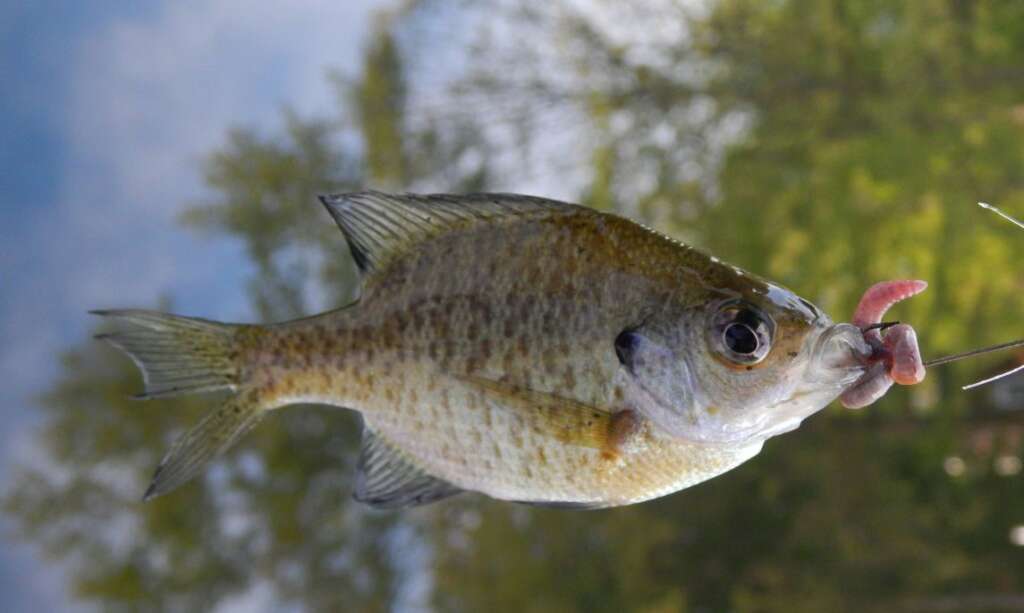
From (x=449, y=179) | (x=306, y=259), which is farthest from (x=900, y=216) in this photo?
(x=306, y=259)

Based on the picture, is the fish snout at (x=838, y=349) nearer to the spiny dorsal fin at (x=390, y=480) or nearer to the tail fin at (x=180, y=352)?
the spiny dorsal fin at (x=390, y=480)

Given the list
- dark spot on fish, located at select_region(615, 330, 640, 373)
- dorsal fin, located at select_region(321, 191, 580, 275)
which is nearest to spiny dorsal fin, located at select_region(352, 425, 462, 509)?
dorsal fin, located at select_region(321, 191, 580, 275)

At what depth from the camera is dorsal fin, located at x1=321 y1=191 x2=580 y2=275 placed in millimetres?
1547

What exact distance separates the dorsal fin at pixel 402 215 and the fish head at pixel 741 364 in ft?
1.05

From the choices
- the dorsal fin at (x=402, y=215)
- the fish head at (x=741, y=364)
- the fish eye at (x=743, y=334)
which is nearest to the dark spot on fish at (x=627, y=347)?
the fish head at (x=741, y=364)

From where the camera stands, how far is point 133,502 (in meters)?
7.71

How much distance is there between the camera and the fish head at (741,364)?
1.32 meters

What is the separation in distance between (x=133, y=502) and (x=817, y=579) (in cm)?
586

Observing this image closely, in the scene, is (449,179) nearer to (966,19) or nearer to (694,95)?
(694,95)

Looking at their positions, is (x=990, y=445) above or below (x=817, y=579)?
above

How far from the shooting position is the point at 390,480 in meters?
1.73

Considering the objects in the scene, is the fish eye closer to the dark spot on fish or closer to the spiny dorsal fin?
the dark spot on fish

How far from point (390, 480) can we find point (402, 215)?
53 cm

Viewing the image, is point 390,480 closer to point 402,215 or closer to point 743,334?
point 402,215
